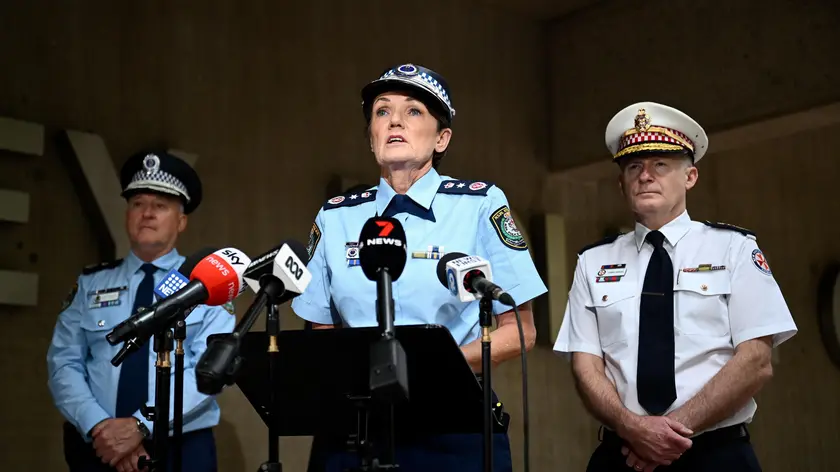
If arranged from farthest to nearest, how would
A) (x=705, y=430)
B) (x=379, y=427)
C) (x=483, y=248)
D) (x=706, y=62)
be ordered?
(x=706, y=62)
(x=705, y=430)
(x=483, y=248)
(x=379, y=427)

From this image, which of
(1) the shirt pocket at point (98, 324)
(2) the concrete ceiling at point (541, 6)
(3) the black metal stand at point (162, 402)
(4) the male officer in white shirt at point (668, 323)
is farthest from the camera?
(2) the concrete ceiling at point (541, 6)

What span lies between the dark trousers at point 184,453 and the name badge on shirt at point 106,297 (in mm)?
455

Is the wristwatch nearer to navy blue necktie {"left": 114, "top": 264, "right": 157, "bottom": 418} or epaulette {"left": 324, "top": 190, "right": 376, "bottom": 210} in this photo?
navy blue necktie {"left": 114, "top": 264, "right": 157, "bottom": 418}

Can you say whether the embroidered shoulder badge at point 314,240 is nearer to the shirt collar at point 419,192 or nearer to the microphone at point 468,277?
the shirt collar at point 419,192

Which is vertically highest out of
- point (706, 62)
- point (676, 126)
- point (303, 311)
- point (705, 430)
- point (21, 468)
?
point (706, 62)

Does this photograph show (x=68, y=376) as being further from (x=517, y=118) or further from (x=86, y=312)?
(x=517, y=118)

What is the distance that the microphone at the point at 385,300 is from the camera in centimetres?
169

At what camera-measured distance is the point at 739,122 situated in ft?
18.5

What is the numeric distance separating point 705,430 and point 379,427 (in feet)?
3.81

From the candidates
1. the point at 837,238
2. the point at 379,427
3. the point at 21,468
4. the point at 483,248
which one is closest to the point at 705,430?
the point at 483,248

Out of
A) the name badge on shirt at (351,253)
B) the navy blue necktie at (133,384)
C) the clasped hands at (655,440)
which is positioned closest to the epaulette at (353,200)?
the name badge on shirt at (351,253)

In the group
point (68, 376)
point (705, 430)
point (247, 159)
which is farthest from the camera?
point (247, 159)

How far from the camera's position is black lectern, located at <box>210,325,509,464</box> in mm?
1956

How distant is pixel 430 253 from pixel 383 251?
637 mm
